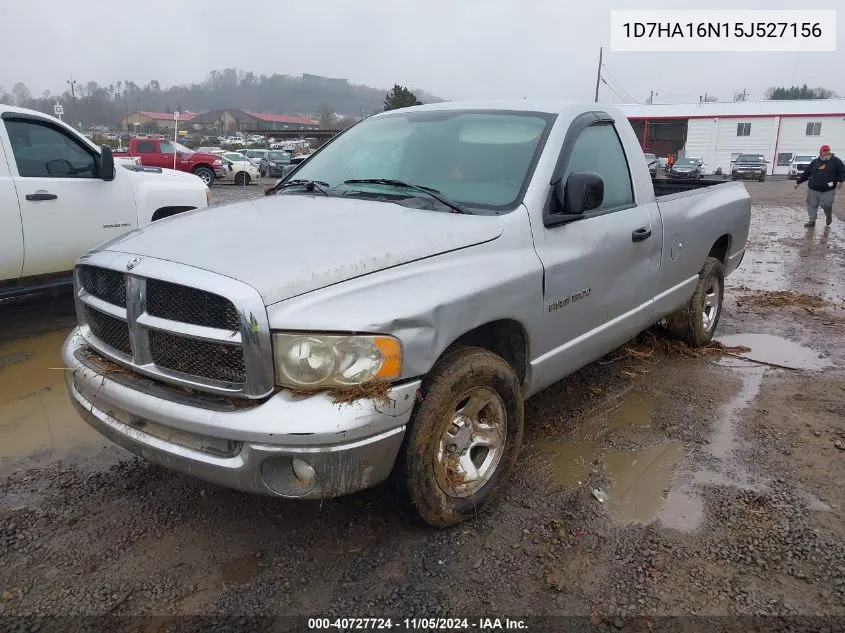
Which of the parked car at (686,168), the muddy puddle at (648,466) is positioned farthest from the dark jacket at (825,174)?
the parked car at (686,168)

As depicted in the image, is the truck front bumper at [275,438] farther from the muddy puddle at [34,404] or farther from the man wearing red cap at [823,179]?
the man wearing red cap at [823,179]

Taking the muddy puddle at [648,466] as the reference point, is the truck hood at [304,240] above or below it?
above

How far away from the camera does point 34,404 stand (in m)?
4.25

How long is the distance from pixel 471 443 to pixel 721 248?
383cm

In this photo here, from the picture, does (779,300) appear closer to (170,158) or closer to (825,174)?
(825,174)

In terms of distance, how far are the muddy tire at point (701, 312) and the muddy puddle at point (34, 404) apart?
432cm

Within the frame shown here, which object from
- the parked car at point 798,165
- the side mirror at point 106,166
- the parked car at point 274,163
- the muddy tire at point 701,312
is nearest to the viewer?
the muddy tire at point 701,312

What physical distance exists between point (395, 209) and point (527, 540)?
Answer: 1.61 meters

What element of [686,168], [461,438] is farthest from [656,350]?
[686,168]

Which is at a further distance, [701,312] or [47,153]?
[47,153]

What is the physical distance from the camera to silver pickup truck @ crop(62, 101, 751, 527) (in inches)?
89.4

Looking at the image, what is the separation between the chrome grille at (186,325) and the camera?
2.22 meters

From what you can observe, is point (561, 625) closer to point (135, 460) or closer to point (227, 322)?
point (227, 322)

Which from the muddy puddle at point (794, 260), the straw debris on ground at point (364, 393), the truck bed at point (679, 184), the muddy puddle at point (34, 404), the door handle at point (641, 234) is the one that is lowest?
the muddy puddle at point (34, 404)
